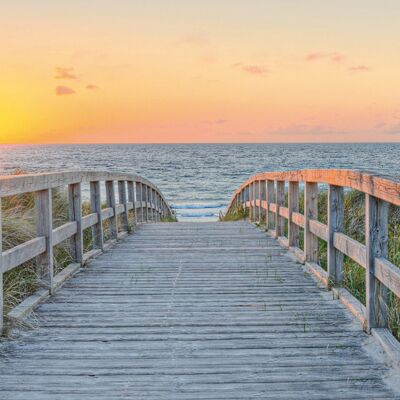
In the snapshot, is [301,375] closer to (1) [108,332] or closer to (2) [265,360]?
(2) [265,360]

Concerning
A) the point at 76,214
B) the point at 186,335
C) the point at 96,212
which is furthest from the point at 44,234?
the point at 96,212

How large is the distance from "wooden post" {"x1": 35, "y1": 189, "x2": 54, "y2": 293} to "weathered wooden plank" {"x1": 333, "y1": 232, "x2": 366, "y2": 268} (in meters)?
2.72

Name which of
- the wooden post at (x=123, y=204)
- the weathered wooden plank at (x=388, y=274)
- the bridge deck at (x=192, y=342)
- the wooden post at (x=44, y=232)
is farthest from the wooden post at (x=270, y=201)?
the weathered wooden plank at (x=388, y=274)

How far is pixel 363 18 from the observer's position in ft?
71.7

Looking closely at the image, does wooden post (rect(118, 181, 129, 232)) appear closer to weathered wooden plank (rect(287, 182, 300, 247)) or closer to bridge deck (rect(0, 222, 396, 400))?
weathered wooden plank (rect(287, 182, 300, 247))

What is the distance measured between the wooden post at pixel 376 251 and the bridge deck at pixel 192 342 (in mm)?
185

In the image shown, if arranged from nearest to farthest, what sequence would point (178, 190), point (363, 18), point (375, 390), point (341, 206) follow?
point (375, 390) → point (341, 206) → point (363, 18) → point (178, 190)

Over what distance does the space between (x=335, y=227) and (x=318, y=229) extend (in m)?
0.58

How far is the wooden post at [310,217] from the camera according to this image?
22.6ft

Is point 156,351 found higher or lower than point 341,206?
lower

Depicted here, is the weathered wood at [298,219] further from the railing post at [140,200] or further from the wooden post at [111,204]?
the railing post at [140,200]

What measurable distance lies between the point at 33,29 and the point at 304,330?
20.9m

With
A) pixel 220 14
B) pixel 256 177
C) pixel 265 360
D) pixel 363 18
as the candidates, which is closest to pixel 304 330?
pixel 265 360

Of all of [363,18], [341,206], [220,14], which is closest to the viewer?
[341,206]
